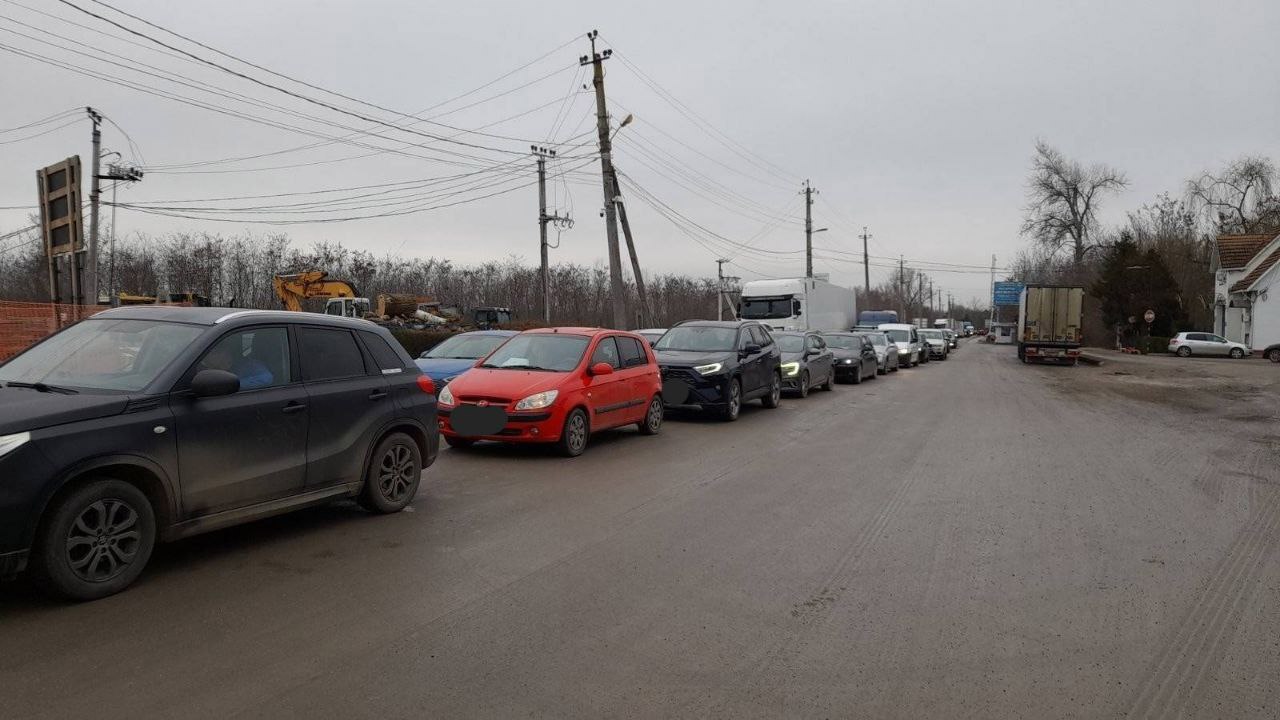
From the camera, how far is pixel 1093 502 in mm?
Result: 7500

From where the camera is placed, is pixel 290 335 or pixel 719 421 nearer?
pixel 290 335

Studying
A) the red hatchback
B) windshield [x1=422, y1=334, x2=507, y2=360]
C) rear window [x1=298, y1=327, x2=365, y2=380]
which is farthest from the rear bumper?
windshield [x1=422, y1=334, x2=507, y2=360]

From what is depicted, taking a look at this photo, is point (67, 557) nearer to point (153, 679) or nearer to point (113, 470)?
point (113, 470)

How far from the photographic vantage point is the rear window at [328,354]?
19.4 ft

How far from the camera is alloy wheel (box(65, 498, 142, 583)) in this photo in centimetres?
437

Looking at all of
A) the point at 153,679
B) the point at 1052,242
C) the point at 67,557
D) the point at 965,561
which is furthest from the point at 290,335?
the point at 1052,242

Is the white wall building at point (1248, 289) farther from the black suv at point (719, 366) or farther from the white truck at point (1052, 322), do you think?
the black suv at point (719, 366)

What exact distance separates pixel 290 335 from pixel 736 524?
12.4ft

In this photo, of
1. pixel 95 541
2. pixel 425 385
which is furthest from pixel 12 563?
pixel 425 385

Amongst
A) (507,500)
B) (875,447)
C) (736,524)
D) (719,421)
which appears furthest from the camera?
(719,421)

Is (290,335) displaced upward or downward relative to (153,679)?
upward

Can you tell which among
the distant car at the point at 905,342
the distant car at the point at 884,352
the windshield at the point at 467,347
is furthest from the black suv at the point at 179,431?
the distant car at the point at 905,342

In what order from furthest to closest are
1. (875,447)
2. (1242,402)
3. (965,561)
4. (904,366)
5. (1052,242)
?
1. (1052,242)
2. (904,366)
3. (1242,402)
4. (875,447)
5. (965,561)

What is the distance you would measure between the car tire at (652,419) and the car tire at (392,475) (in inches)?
205
